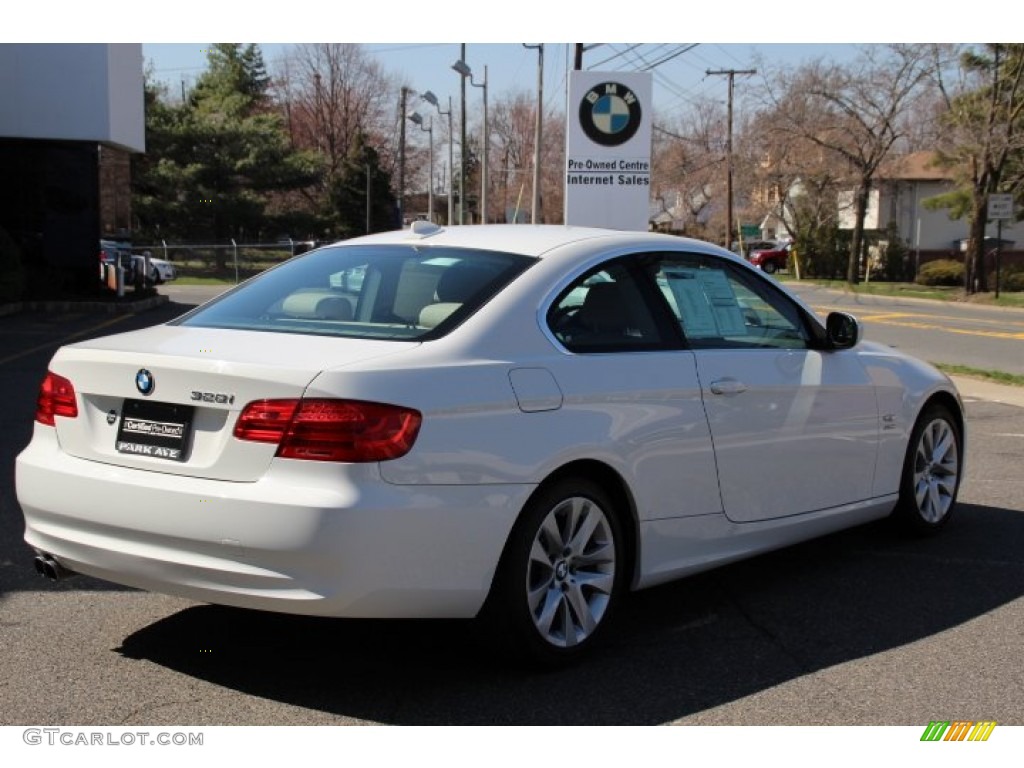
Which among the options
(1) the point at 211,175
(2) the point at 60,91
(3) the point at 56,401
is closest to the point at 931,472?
(3) the point at 56,401

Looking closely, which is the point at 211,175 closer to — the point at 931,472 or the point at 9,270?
the point at 9,270

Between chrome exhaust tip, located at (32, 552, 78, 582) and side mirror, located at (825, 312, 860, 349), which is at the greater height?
side mirror, located at (825, 312, 860, 349)

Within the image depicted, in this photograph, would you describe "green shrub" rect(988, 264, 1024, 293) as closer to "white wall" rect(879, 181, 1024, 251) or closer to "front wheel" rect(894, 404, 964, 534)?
"white wall" rect(879, 181, 1024, 251)

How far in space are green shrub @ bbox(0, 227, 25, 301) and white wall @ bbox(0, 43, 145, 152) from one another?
7.52 feet

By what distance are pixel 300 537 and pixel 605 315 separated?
1.72 metres

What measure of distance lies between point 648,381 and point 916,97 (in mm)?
42840

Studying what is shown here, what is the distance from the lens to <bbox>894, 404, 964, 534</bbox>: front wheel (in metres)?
6.39

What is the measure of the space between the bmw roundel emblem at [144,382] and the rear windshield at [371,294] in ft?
1.79

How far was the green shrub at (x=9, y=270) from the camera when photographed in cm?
2039

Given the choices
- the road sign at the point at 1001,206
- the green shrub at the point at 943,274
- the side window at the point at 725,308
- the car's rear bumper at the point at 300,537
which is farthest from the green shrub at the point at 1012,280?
the car's rear bumper at the point at 300,537

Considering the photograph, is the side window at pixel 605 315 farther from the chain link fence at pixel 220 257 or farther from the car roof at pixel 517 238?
the chain link fence at pixel 220 257

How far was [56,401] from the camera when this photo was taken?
452cm

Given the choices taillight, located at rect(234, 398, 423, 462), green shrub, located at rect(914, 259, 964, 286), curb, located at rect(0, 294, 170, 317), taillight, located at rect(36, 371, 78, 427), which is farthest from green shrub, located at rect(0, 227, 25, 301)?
green shrub, located at rect(914, 259, 964, 286)

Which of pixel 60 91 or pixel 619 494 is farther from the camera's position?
pixel 60 91
